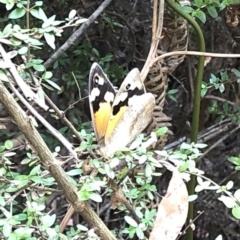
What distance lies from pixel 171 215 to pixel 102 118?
0.17 meters

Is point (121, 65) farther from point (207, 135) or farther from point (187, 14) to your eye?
point (187, 14)

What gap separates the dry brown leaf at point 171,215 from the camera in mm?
761

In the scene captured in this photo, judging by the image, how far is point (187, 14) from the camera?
1143 mm

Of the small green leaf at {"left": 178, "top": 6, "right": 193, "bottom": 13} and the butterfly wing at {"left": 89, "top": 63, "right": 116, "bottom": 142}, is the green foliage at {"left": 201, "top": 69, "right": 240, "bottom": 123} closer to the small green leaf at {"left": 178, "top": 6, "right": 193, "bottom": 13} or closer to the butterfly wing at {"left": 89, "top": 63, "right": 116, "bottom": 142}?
the small green leaf at {"left": 178, "top": 6, "right": 193, "bottom": 13}

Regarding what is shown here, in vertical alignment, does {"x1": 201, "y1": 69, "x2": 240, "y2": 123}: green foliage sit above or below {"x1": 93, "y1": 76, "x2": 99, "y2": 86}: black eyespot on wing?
below

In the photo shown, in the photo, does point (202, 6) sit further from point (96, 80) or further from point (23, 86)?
point (23, 86)

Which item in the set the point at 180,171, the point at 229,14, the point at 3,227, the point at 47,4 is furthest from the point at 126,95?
the point at 47,4

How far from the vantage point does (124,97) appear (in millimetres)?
879

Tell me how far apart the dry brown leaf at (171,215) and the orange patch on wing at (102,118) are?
0.13 m

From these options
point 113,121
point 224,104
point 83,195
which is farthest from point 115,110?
point 224,104

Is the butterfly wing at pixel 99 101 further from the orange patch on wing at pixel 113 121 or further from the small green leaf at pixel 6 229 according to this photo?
the small green leaf at pixel 6 229

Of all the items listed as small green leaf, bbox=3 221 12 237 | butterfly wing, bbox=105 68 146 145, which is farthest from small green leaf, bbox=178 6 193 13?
small green leaf, bbox=3 221 12 237

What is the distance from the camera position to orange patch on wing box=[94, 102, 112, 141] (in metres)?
0.84

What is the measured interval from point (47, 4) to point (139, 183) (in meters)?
0.67
